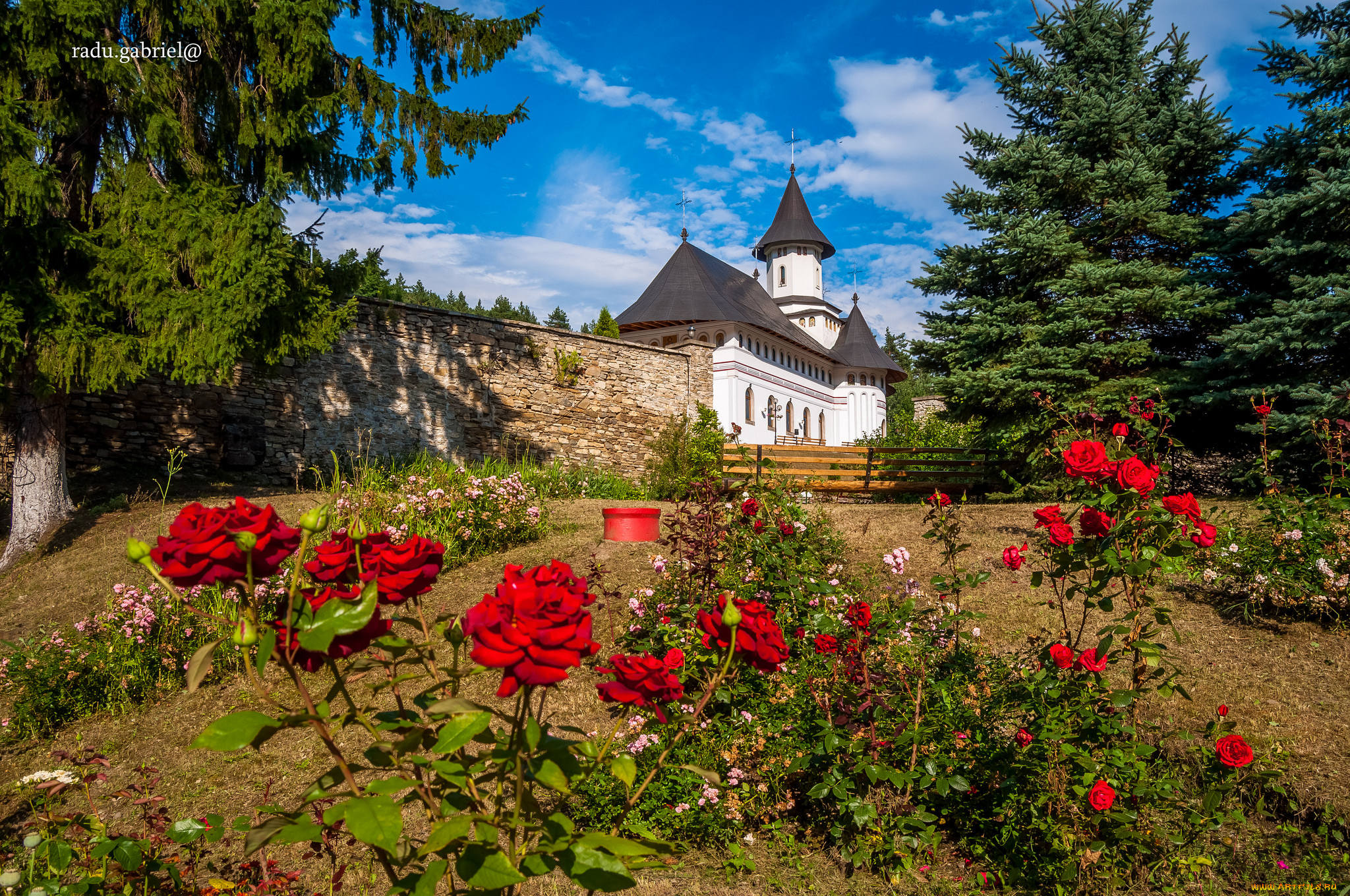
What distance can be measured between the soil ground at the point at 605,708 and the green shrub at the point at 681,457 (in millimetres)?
4870

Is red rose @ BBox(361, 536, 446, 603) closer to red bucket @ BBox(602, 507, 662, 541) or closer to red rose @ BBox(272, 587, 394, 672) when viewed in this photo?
red rose @ BBox(272, 587, 394, 672)

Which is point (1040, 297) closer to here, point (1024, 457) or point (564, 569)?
point (1024, 457)

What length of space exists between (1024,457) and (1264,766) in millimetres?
7500

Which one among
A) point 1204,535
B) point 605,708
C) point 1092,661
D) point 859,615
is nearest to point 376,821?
point 859,615

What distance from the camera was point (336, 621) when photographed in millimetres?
982

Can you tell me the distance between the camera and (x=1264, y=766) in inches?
109

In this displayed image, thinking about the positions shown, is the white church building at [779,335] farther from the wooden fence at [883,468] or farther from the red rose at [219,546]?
the red rose at [219,546]

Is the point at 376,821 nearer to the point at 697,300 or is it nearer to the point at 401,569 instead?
the point at 401,569

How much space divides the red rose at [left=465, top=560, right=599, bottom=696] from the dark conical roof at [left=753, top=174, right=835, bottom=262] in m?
34.8

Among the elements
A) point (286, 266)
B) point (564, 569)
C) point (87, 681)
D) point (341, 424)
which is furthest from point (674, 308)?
point (564, 569)

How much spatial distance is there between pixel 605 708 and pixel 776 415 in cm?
2158

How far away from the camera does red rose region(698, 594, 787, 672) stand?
4.31 feet

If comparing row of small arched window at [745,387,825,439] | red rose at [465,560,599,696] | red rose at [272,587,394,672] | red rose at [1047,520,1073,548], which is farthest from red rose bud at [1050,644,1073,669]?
row of small arched window at [745,387,825,439]

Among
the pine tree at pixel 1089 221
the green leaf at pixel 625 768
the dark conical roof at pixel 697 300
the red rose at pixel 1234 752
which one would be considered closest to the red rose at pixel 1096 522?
the red rose at pixel 1234 752
